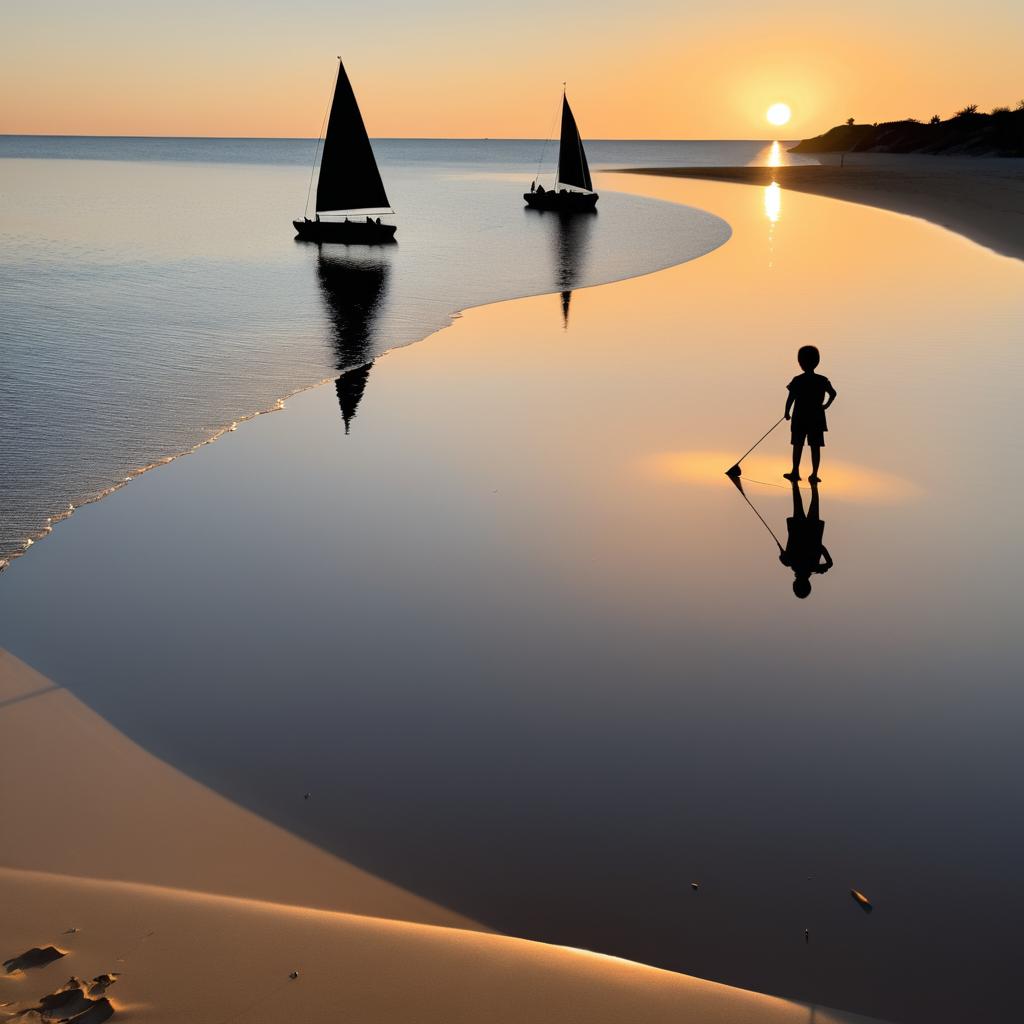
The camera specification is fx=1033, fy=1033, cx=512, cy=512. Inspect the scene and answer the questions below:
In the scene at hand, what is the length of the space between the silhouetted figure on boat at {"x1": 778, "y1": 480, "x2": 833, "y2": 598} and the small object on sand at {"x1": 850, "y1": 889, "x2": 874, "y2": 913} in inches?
160

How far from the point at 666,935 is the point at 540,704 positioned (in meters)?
2.43

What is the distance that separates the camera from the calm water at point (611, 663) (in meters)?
5.67

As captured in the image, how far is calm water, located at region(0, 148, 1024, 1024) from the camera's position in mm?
5668

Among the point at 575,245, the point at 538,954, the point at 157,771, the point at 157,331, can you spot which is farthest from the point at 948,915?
the point at 575,245

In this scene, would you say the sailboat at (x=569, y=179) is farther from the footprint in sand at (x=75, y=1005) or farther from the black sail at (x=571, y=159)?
the footprint in sand at (x=75, y=1005)

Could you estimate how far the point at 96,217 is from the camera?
206 feet

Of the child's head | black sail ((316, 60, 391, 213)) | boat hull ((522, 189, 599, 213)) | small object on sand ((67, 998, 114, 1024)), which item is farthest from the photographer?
boat hull ((522, 189, 599, 213))

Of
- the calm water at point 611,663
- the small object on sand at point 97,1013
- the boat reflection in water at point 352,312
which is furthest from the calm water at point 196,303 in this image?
the small object on sand at point 97,1013

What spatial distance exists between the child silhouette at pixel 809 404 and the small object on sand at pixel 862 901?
7.21 m

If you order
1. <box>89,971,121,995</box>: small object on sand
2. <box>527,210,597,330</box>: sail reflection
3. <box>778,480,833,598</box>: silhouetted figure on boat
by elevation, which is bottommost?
<box>89,971,121,995</box>: small object on sand

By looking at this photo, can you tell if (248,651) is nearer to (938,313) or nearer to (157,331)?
(157,331)

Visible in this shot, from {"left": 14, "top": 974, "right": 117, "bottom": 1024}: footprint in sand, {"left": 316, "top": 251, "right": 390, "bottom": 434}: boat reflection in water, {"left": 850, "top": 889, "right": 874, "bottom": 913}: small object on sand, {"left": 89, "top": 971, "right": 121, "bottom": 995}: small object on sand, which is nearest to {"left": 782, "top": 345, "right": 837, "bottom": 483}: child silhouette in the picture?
{"left": 316, "top": 251, "right": 390, "bottom": 434}: boat reflection in water

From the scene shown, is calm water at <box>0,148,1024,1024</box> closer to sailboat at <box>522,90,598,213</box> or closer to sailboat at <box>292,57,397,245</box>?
sailboat at <box>292,57,397,245</box>

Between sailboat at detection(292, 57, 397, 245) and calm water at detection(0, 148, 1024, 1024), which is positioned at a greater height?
sailboat at detection(292, 57, 397, 245)
